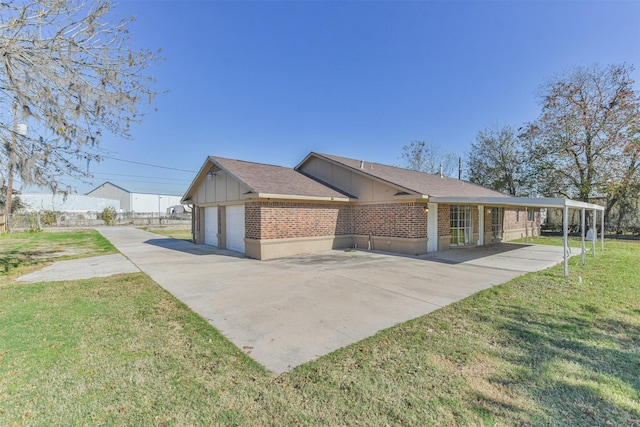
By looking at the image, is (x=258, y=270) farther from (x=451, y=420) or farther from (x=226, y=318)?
(x=451, y=420)

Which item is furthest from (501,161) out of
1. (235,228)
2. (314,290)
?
(314,290)

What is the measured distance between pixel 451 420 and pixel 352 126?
77.9 ft

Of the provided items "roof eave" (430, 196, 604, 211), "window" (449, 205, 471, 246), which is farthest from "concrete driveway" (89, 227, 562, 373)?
"window" (449, 205, 471, 246)

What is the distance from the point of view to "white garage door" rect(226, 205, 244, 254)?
12.5 metres

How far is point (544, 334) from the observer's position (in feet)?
13.3

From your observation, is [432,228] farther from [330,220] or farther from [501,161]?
[501,161]

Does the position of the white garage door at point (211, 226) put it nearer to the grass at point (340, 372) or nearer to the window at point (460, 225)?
the grass at point (340, 372)

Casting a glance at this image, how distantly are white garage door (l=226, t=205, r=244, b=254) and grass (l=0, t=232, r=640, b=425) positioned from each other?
747cm

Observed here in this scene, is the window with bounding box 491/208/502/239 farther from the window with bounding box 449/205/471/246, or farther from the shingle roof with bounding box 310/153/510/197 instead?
the window with bounding box 449/205/471/246

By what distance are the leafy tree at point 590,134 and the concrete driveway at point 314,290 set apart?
52.4ft

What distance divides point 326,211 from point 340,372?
10.0 metres

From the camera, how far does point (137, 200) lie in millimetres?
48969

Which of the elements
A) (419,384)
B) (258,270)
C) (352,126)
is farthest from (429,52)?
(419,384)

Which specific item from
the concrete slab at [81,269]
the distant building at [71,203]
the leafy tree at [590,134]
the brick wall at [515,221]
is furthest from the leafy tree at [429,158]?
the distant building at [71,203]
